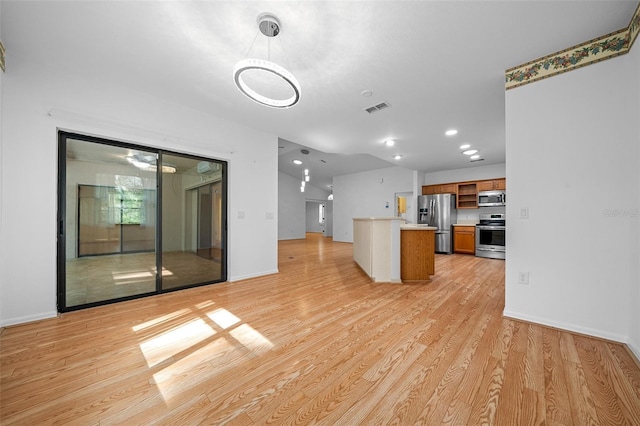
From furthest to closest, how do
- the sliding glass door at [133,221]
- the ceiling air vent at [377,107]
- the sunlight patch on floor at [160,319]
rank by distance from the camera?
the ceiling air vent at [377,107] < the sliding glass door at [133,221] < the sunlight patch on floor at [160,319]

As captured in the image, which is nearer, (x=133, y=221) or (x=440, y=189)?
(x=133, y=221)

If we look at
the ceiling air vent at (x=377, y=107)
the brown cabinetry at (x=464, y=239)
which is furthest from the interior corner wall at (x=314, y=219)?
the ceiling air vent at (x=377, y=107)

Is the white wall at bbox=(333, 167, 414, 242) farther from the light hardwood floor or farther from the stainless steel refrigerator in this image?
the light hardwood floor

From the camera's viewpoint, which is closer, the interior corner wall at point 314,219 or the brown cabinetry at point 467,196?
the brown cabinetry at point 467,196

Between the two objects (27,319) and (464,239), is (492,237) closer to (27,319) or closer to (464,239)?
(464,239)

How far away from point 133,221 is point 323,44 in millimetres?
3327

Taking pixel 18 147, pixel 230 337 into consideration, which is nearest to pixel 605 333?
pixel 230 337

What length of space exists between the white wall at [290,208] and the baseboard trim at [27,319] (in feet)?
29.3

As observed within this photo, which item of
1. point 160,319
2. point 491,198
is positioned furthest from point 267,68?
point 491,198

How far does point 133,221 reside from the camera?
3.27 meters

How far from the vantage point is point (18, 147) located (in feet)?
8.01

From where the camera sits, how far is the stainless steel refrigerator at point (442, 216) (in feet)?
23.3

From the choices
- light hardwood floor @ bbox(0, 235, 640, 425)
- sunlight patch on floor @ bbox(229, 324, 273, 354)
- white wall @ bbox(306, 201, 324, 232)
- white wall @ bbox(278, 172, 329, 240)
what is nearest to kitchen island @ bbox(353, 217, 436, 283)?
light hardwood floor @ bbox(0, 235, 640, 425)

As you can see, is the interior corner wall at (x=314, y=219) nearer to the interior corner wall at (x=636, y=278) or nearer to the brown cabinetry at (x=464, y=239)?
the brown cabinetry at (x=464, y=239)
